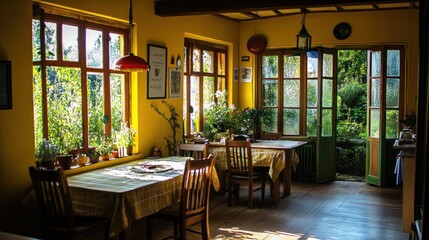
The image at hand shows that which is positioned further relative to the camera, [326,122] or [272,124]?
[272,124]

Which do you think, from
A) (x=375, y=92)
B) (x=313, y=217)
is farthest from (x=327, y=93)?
(x=313, y=217)

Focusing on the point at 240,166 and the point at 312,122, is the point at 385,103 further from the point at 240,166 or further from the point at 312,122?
the point at 240,166

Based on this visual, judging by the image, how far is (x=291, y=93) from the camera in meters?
7.85

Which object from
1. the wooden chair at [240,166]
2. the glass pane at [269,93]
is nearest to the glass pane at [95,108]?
the wooden chair at [240,166]

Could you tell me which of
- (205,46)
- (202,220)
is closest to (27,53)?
(202,220)

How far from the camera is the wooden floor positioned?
4871mm

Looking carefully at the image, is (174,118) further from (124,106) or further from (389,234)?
(389,234)

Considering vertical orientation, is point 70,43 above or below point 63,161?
above

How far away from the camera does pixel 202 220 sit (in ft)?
14.3

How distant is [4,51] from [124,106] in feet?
5.87

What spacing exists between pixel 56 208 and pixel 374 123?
5350 mm

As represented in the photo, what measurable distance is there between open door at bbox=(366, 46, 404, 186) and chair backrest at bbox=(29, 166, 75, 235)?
17.0 feet

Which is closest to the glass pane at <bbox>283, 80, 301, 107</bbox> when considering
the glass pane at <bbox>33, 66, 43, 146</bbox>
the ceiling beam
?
the ceiling beam

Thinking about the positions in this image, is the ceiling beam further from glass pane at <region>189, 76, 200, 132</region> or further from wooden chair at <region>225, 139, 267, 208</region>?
wooden chair at <region>225, 139, 267, 208</region>
